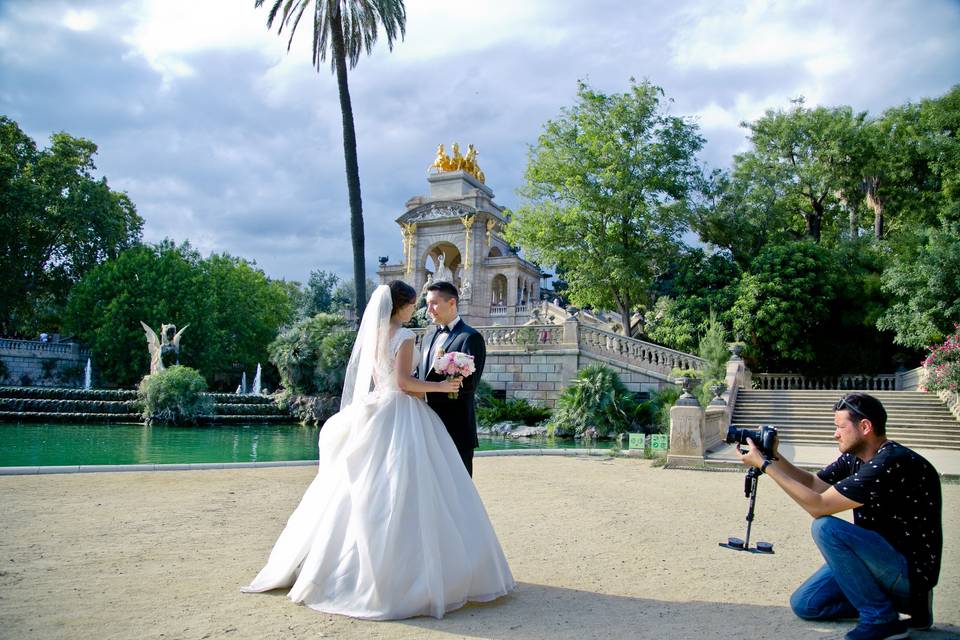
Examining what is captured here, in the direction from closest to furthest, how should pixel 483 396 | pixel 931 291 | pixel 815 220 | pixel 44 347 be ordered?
pixel 931 291 < pixel 483 396 < pixel 815 220 < pixel 44 347

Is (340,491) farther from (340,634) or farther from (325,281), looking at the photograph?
(325,281)

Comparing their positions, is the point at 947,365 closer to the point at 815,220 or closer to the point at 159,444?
the point at 815,220

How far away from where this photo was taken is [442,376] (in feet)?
14.6

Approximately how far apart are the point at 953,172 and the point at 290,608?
2892 cm

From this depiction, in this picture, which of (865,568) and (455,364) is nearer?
(865,568)

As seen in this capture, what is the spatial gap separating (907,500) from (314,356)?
2373cm

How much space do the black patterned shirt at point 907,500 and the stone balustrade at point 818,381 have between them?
73.3 ft

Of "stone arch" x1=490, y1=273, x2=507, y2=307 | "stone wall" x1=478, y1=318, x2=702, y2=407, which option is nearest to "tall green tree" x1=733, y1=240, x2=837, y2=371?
"stone wall" x1=478, y1=318, x2=702, y2=407

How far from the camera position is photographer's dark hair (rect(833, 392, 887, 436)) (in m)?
3.47

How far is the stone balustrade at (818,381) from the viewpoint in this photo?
24.5 m

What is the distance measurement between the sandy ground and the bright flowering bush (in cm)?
903

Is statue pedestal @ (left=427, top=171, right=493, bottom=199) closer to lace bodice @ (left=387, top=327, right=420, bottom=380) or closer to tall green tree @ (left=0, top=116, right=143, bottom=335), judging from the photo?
tall green tree @ (left=0, top=116, right=143, bottom=335)

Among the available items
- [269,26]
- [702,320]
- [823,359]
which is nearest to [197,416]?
[269,26]

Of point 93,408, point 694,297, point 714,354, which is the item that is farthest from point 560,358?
point 93,408
